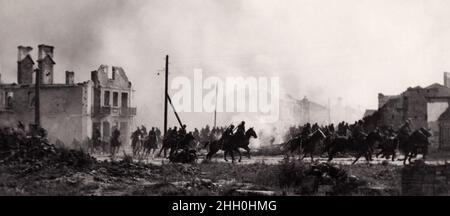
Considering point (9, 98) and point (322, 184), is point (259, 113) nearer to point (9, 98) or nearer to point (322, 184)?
point (9, 98)

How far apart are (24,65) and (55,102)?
4049 millimetres

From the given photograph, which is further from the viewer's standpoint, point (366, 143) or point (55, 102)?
point (55, 102)

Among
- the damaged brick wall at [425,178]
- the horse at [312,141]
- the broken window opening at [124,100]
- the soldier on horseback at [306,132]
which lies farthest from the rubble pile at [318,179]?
the broken window opening at [124,100]

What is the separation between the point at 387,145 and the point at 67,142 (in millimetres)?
25118

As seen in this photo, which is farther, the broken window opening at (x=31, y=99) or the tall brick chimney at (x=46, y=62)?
the tall brick chimney at (x=46, y=62)

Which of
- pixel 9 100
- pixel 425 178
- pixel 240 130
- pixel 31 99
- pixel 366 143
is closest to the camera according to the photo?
pixel 425 178

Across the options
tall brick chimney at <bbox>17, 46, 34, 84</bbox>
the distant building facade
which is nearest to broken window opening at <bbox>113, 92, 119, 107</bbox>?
tall brick chimney at <bbox>17, 46, 34, 84</bbox>

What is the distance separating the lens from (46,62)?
40.6 meters

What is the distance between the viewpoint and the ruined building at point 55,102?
127 feet

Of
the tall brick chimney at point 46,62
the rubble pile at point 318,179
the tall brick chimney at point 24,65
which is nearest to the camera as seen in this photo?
the rubble pile at point 318,179

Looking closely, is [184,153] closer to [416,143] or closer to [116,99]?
[416,143]

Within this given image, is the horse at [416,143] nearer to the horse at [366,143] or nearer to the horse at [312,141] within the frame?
the horse at [366,143]

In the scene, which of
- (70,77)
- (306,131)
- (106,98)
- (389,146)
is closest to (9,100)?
(70,77)
